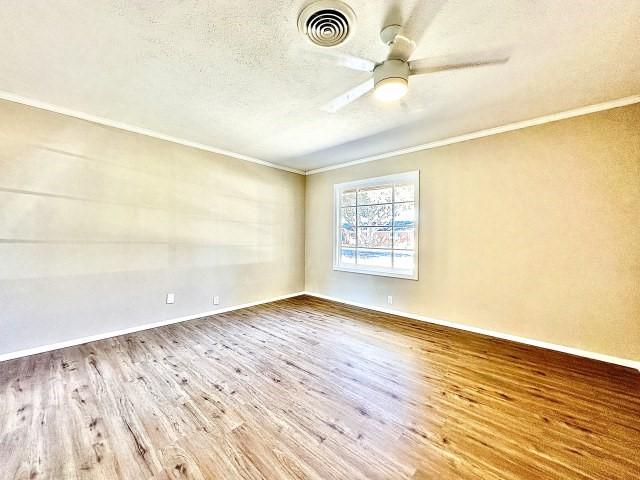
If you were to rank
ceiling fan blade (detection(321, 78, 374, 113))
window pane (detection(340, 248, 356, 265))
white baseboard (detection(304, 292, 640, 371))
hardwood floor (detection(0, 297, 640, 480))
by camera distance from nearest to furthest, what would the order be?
hardwood floor (detection(0, 297, 640, 480)) → ceiling fan blade (detection(321, 78, 374, 113)) → white baseboard (detection(304, 292, 640, 371)) → window pane (detection(340, 248, 356, 265))

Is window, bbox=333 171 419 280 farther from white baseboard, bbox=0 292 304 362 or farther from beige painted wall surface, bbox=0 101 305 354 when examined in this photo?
white baseboard, bbox=0 292 304 362

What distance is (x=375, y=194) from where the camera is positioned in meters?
4.50

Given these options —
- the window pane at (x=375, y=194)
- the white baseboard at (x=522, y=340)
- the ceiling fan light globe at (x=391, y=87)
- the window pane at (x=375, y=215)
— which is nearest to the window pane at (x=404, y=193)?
the window pane at (x=375, y=194)

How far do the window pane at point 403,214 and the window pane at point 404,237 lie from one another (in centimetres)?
9

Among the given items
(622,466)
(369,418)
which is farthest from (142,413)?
(622,466)

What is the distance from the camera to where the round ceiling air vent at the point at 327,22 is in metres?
1.54

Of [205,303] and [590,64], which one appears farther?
[205,303]

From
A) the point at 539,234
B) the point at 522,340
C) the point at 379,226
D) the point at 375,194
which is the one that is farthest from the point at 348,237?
the point at 522,340

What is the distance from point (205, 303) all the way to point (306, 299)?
1.81 meters

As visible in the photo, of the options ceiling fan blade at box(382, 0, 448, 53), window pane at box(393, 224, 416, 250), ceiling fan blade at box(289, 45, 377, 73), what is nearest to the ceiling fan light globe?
ceiling fan blade at box(289, 45, 377, 73)

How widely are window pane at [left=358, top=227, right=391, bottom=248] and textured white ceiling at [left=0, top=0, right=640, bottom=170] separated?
161cm

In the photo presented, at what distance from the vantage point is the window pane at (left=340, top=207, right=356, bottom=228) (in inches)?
189

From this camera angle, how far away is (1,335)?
2.58 metres

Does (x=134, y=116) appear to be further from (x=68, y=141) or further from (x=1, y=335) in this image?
(x=1, y=335)
